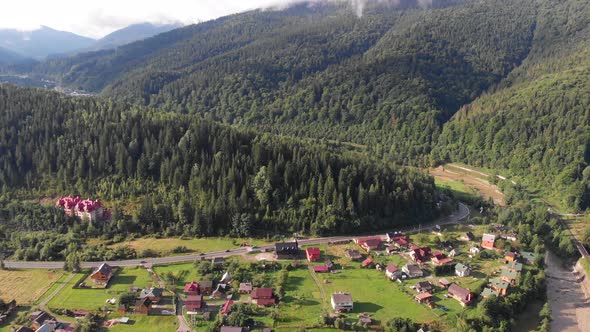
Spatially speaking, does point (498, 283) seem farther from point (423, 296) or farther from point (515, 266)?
point (423, 296)

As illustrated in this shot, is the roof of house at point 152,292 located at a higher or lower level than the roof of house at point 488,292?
higher

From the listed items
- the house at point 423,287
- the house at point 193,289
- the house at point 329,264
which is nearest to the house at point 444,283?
the house at point 423,287

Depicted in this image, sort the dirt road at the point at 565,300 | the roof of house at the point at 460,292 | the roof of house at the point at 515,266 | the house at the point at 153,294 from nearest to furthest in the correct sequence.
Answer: the house at the point at 153,294
the roof of house at the point at 460,292
the dirt road at the point at 565,300
the roof of house at the point at 515,266

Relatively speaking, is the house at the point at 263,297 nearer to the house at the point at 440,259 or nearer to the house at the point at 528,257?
the house at the point at 440,259

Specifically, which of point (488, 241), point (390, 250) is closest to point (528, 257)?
point (488, 241)

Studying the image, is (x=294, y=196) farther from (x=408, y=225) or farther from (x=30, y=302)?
(x=30, y=302)

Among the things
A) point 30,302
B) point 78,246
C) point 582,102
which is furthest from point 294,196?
point 582,102
